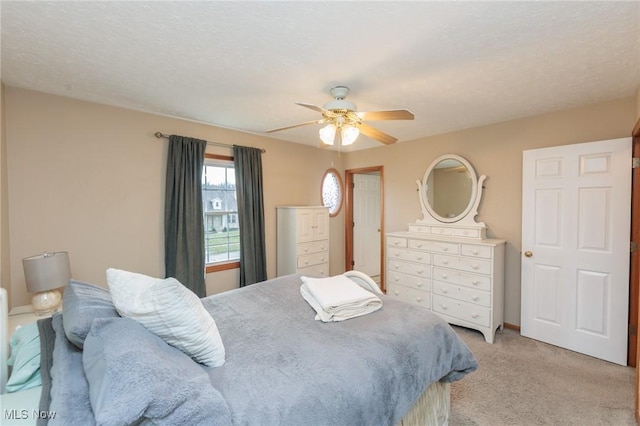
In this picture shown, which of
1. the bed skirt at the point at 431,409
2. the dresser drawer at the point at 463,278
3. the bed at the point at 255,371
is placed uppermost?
the bed at the point at 255,371

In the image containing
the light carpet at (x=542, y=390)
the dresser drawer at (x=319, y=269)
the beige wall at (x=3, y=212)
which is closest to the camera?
the light carpet at (x=542, y=390)

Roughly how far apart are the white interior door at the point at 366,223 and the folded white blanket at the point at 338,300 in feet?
10.4

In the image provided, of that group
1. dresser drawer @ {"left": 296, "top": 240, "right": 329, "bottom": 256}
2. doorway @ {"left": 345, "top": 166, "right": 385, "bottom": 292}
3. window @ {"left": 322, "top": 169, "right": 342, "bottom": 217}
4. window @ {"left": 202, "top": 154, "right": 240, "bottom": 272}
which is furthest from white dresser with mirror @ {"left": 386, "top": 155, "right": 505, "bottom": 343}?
window @ {"left": 202, "top": 154, "right": 240, "bottom": 272}

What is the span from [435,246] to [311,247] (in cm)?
166

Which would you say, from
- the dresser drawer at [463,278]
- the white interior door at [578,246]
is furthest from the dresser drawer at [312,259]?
the white interior door at [578,246]

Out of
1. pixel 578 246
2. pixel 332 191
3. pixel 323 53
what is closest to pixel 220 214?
pixel 332 191

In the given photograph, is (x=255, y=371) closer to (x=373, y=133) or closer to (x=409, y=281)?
(x=373, y=133)

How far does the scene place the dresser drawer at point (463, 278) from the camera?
120 inches

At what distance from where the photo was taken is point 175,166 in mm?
3133

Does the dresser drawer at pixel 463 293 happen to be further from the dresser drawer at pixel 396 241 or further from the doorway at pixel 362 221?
the doorway at pixel 362 221

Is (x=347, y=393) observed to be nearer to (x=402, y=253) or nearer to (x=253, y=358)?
(x=253, y=358)

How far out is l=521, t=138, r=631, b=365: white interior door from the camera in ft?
8.40

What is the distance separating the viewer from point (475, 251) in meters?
3.13

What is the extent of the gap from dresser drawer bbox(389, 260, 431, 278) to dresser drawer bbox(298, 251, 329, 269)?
0.99 m
